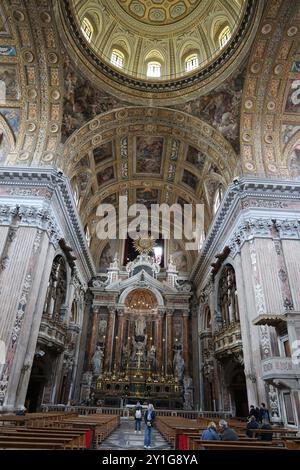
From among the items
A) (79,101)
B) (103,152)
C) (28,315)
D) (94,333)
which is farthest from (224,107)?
(94,333)

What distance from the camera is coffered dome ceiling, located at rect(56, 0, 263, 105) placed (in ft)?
49.5

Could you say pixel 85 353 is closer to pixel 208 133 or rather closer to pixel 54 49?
pixel 208 133

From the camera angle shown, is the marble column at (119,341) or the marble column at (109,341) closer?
the marble column at (109,341)

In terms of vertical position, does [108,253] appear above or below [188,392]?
above

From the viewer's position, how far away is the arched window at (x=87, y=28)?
16602 mm

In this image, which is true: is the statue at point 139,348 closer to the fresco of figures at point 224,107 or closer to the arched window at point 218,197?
the arched window at point 218,197

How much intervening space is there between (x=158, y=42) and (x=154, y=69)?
1623 millimetres

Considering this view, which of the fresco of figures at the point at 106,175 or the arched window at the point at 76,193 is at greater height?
the fresco of figures at the point at 106,175

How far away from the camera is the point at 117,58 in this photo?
61.3 feet

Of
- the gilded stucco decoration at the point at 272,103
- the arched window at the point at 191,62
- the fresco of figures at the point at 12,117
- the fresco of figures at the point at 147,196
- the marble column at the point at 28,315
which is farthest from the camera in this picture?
the fresco of figures at the point at 147,196

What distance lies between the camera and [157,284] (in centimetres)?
2439

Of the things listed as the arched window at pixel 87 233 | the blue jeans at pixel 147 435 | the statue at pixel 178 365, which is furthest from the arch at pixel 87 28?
the statue at pixel 178 365

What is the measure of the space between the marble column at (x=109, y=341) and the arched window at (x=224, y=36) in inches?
741

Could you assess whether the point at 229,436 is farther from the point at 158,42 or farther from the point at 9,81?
the point at 158,42
